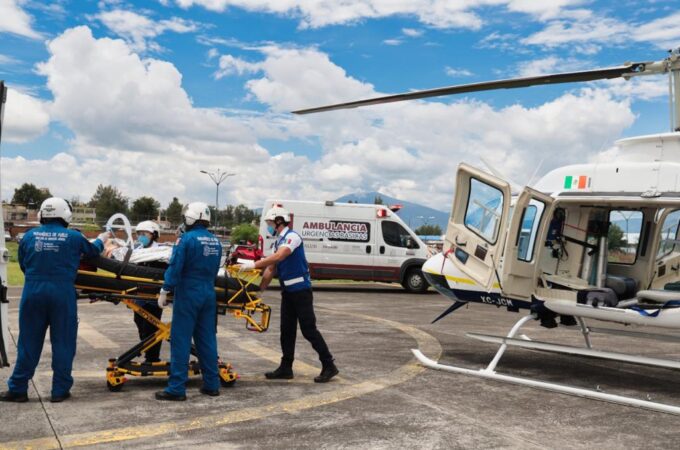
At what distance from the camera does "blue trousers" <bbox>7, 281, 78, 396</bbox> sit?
560 cm

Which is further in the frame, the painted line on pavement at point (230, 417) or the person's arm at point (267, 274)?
the person's arm at point (267, 274)

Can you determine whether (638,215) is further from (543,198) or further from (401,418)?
(401,418)

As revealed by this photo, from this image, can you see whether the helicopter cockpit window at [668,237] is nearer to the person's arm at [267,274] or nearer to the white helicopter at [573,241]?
the white helicopter at [573,241]

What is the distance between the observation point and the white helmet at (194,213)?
20.2 feet

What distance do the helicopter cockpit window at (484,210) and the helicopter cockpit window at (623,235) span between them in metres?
Result: 1.55

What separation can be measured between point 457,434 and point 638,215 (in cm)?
461

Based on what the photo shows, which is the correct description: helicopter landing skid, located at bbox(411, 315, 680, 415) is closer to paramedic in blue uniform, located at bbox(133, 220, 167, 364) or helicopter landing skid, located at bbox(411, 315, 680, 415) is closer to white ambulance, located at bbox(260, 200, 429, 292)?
paramedic in blue uniform, located at bbox(133, 220, 167, 364)

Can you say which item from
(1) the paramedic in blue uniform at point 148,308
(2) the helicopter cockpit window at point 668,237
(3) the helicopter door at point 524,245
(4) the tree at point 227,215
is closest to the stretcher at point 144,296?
(1) the paramedic in blue uniform at point 148,308

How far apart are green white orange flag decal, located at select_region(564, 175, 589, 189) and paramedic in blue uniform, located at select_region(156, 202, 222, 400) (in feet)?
13.1

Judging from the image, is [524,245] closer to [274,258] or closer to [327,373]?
[327,373]

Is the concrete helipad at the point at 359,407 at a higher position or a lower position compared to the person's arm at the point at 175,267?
lower

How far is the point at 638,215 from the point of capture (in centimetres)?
827

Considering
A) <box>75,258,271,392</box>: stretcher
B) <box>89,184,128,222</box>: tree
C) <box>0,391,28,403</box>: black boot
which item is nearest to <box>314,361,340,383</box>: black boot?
→ <box>75,258,271,392</box>: stretcher

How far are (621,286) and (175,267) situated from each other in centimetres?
528
